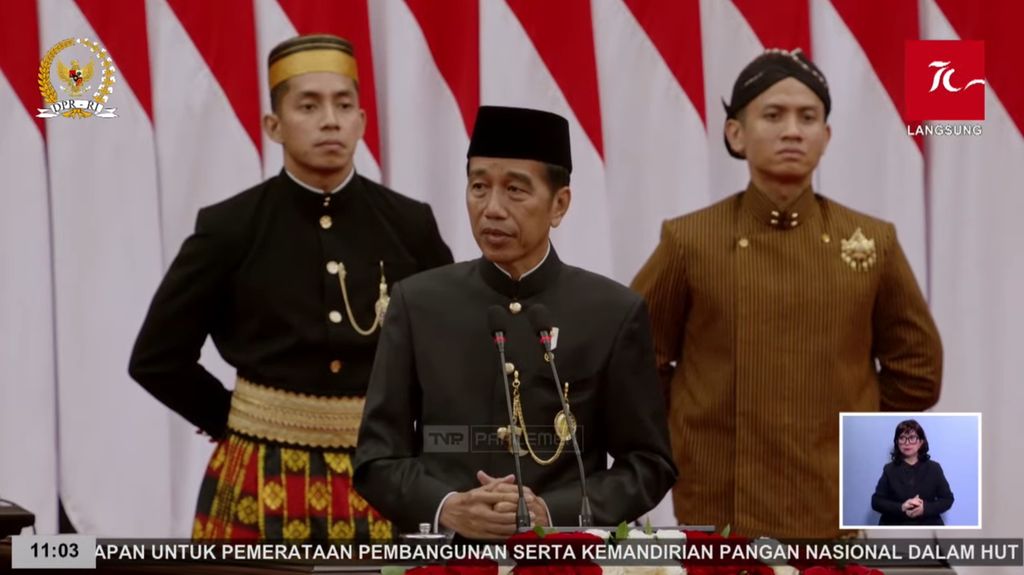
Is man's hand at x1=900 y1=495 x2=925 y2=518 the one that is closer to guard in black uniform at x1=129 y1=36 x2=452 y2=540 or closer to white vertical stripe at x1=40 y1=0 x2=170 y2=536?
guard in black uniform at x1=129 y1=36 x2=452 y2=540

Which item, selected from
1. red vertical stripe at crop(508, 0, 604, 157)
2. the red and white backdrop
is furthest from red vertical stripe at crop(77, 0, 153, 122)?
red vertical stripe at crop(508, 0, 604, 157)

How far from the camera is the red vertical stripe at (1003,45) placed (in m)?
5.22

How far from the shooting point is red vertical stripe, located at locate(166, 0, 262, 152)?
502cm

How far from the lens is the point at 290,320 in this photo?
170 inches

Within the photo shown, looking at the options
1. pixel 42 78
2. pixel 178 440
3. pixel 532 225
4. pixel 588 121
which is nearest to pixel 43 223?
pixel 42 78

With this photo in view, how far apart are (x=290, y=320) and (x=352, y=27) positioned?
111cm

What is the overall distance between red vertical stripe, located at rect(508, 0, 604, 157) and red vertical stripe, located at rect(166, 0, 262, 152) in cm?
77

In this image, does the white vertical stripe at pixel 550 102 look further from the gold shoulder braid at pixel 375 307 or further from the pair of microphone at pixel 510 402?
the pair of microphone at pixel 510 402

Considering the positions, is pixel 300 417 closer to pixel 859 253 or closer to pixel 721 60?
pixel 859 253

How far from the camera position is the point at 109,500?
502cm

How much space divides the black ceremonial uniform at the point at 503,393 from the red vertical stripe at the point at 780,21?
5.90ft

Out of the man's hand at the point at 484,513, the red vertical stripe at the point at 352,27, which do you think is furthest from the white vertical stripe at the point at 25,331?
the man's hand at the point at 484,513

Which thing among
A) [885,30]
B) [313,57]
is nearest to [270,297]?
[313,57]

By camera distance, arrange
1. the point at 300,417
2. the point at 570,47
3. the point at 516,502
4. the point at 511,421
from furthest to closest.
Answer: the point at 570,47
the point at 300,417
the point at 516,502
the point at 511,421
